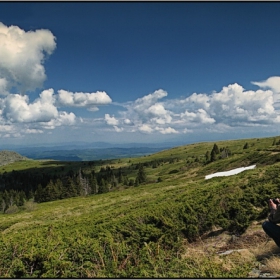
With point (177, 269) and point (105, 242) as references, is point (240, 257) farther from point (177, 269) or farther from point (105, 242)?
point (105, 242)

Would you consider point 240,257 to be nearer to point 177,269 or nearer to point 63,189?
point 177,269

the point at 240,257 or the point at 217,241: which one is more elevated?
the point at 240,257

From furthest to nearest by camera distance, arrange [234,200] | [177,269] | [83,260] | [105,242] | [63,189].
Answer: [63,189] < [234,200] < [105,242] < [83,260] < [177,269]

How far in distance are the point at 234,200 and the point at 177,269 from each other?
8.07m

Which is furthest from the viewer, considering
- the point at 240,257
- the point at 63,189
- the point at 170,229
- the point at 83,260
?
the point at 63,189

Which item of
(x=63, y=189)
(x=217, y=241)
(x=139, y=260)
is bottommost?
(x=63, y=189)

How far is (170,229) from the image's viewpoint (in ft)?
41.8

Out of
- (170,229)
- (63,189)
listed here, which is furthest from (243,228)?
(63,189)

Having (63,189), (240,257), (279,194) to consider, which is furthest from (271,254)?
(63,189)

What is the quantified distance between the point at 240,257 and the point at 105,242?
5212 millimetres

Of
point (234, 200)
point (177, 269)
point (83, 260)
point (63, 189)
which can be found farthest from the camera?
point (63, 189)

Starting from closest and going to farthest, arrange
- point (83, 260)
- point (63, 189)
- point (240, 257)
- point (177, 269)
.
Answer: point (177, 269), point (240, 257), point (83, 260), point (63, 189)

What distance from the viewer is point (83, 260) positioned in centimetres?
984

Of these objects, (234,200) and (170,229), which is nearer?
(170,229)
